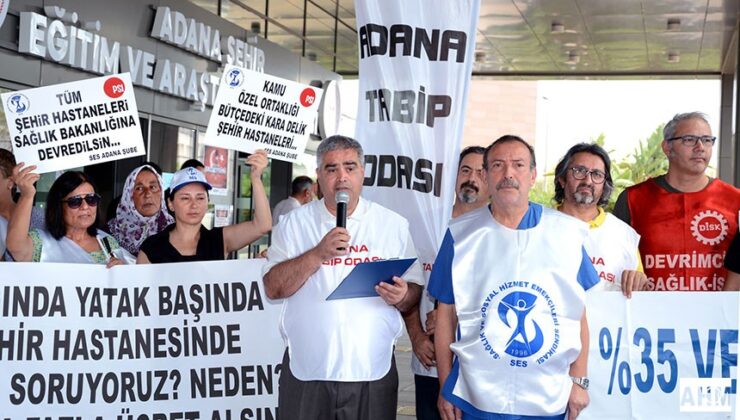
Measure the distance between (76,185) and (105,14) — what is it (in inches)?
205

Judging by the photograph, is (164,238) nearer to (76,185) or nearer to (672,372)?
(76,185)

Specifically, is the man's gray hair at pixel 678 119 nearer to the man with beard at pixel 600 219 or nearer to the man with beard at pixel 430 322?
the man with beard at pixel 600 219

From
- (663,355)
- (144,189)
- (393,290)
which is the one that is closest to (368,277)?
(393,290)

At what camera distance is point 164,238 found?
4992 mm

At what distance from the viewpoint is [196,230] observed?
495 cm

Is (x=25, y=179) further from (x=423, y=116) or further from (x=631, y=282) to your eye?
(x=631, y=282)

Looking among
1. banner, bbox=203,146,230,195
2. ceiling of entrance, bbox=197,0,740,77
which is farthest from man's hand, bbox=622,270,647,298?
ceiling of entrance, bbox=197,0,740,77

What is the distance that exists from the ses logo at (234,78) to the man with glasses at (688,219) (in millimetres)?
2228

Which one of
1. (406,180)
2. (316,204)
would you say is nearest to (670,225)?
(406,180)

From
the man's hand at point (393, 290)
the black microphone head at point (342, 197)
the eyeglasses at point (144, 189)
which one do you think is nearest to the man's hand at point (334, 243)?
the black microphone head at point (342, 197)

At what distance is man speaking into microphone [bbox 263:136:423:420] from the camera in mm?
3996

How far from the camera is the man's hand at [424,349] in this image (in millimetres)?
4324

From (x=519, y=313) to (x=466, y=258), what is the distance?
0.29 m

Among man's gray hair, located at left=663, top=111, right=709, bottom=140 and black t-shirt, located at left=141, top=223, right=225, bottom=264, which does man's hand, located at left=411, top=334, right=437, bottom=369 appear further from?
man's gray hair, located at left=663, top=111, right=709, bottom=140
